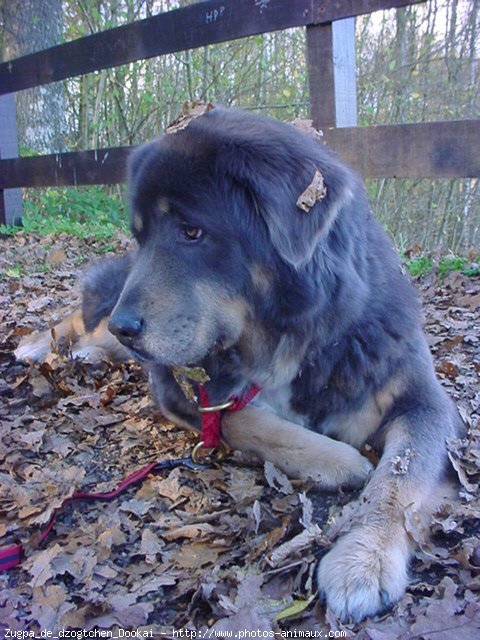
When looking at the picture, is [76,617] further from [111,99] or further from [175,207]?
[111,99]

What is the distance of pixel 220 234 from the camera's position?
2.57 meters

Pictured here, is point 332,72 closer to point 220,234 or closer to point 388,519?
point 220,234

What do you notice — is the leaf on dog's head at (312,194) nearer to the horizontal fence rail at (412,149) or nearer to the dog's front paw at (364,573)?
the dog's front paw at (364,573)

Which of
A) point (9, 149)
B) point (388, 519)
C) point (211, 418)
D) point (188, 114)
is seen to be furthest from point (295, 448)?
point (9, 149)

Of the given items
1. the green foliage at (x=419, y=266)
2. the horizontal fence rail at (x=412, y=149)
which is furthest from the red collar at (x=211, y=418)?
the horizontal fence rail at (x=412, y=149)

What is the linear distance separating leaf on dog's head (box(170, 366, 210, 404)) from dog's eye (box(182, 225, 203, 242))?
2.05ft

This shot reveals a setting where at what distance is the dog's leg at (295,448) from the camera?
2.55 meters

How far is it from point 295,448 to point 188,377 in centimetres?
63

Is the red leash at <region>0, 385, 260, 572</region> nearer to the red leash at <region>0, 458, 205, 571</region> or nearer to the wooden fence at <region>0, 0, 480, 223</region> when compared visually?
the red leash at <region>0, 458, 205, 571</region>

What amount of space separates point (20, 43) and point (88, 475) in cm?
1314

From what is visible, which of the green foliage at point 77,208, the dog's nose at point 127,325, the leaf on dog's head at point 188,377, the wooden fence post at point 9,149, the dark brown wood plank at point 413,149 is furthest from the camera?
the green foliage at point 77,208

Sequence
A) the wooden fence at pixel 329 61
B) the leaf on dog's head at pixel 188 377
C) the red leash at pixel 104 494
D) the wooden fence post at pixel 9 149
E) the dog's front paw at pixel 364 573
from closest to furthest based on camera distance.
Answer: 1. the dog's front paw at pixel 364 573
2. the red leash at pixel 104 494
3. the leaf on dog's head at pixel 188 377
4. the wooden fence at pixel 329 61
5. the wooden fence post at pixel 9 149

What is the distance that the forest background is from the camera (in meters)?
11.3

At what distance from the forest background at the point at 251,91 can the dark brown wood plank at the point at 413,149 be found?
4.75 metres
